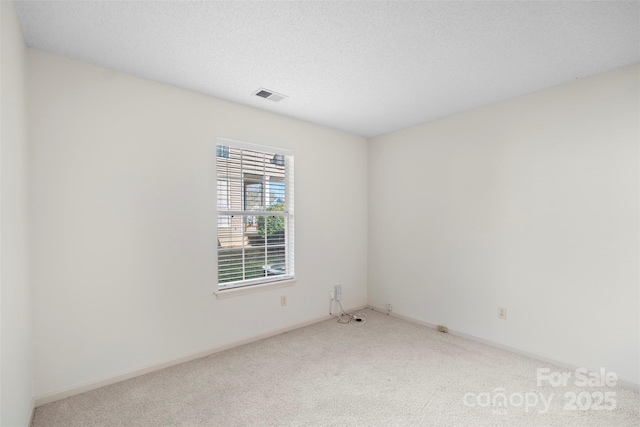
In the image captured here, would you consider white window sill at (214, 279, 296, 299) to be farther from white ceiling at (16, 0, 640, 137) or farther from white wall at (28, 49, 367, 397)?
white ceiling at (16, 0, 640, 137)

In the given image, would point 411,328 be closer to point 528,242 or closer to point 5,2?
point 528,242

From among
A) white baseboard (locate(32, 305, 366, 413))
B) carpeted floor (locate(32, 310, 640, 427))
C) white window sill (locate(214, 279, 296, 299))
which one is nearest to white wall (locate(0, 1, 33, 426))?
white baseboard (locate(32, 305, 366, 413))

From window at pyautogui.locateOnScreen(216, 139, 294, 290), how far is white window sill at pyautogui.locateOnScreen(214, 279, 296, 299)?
52mm

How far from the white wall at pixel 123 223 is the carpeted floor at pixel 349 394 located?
A: 0.89ft

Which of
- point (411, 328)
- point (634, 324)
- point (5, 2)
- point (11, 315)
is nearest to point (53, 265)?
point (11, 315)

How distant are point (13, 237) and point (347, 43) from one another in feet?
7.26

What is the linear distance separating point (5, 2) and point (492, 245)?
3.89m

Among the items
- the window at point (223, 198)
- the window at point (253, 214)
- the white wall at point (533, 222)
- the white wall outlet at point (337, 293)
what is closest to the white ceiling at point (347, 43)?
the white wall at point (533, 222)

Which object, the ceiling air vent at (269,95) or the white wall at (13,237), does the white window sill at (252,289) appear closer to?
the white wall at (13,237)

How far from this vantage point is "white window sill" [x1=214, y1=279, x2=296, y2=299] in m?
2.83

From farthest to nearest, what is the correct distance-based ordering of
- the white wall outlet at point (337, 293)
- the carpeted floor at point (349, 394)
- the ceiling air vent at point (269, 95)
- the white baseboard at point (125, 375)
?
the white wall outlet at point (337, 293) < the ceiling air vent at point (269, 95) < the white baseboard at point (125, 375) < the carpeted floor at point (349, 394)

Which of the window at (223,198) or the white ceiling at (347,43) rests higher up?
the white ceiling at (347,43)

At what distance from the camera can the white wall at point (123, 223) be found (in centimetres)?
204

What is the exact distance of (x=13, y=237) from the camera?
1532mm
